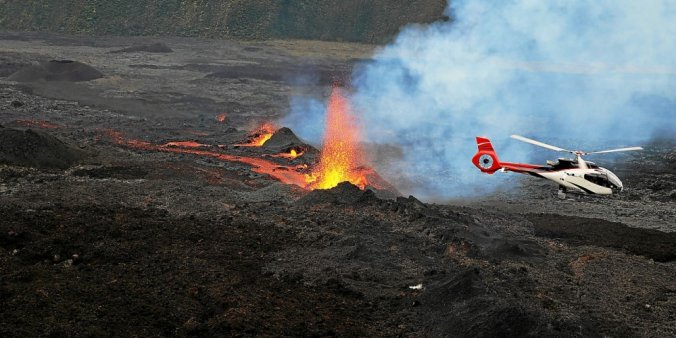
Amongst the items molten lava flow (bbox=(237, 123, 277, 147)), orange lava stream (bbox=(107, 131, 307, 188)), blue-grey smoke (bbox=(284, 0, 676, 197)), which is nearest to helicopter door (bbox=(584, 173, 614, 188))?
blue-grey smoke (bbox=(284, 0, 676, 197))

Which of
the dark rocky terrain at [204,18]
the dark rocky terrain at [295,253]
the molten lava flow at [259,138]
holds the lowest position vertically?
the dark rocky terrain at [295,253]

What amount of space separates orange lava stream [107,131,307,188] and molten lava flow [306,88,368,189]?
806 mm

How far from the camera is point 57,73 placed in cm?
6012

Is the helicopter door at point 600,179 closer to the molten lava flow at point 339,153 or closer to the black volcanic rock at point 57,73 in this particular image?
the molten lava flow at point 339,153

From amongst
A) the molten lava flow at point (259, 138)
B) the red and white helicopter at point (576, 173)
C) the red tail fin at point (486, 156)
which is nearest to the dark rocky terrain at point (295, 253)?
the molten lava flow at point (259, 138)

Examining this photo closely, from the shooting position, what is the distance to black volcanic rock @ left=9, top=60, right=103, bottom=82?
58.8 metres

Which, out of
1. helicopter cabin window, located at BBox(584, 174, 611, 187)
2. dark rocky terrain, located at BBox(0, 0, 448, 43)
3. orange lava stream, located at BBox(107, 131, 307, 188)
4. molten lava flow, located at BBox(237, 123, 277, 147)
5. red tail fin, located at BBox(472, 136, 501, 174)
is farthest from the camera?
dark rocky terrain, located at BBox(0, 0, 448, 43)

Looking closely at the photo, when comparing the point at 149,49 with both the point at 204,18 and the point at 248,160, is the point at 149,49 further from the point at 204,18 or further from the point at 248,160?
the point at 248,160

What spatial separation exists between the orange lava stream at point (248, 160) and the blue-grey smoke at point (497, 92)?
5037 mm

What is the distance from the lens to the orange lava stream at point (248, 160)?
101 feet

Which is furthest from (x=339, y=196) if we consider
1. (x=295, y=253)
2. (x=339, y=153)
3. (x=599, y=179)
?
(x=339, y=153)

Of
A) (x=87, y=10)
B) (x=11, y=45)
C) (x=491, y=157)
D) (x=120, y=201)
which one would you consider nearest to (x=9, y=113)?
(x=120, y=201)

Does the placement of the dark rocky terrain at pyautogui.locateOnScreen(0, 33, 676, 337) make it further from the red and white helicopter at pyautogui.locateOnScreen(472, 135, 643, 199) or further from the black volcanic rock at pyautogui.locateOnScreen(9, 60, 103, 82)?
the black volcanic rock at pyautogui.locateOnScreen(9, 60, 103, 82)

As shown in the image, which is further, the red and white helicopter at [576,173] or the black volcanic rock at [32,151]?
the black volcanic rock at [32,151]
